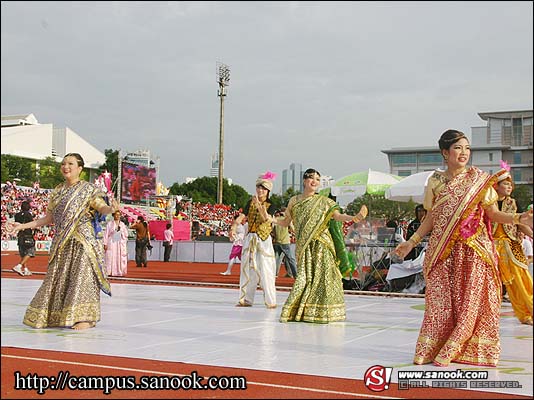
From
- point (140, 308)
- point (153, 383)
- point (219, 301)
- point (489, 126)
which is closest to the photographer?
point (153, 383)

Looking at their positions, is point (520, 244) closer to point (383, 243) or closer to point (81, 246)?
point (81, 246)

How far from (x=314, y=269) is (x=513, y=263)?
288 cm

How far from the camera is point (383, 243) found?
14.1 meters

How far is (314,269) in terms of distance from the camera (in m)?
8.38

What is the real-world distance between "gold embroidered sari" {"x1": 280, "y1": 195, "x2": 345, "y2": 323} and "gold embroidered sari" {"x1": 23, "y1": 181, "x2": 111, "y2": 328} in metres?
2.40

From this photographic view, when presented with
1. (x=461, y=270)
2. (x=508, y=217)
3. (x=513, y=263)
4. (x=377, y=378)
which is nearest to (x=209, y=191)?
(x=513, y=263)

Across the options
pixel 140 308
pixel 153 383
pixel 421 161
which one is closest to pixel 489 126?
pixel 421 161

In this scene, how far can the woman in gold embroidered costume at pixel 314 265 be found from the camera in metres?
8.27

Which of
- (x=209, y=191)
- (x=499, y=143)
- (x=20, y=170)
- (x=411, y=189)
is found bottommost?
(x=411, y=189)

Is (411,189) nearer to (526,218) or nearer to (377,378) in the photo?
(526,218)

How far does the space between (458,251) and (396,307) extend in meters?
5.50

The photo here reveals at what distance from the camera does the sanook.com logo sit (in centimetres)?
442

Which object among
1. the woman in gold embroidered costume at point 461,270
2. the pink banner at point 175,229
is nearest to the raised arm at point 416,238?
the woman in gold embroidered costume at point 461,270

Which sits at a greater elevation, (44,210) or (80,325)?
(44,210)
